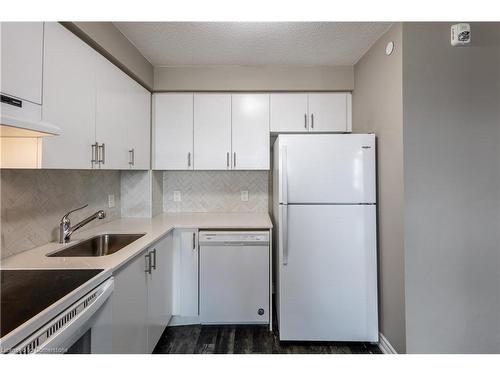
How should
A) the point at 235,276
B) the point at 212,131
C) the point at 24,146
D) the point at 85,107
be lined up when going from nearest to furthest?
the point at 24,146 → the point at 85,107 → the point at 235,276 → the point at 212,131

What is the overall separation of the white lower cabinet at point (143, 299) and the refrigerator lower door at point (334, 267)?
92 cm

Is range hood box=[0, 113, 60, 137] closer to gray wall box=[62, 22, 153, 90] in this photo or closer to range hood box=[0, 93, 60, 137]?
range hood box=[0, 93, 60, 137]

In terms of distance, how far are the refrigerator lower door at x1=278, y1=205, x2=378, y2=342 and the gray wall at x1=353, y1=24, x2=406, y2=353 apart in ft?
0.26

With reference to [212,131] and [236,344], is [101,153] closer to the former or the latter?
[212,131]

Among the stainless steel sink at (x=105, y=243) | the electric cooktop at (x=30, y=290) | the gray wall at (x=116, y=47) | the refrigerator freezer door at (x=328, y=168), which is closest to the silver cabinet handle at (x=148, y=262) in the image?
the stainless steel sink at (x=105, y=243)

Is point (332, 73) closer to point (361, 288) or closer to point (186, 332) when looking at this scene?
point (361, 288)

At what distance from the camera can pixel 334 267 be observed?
188 centimetres

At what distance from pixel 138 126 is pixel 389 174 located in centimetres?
208

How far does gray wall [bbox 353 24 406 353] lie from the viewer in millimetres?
1628

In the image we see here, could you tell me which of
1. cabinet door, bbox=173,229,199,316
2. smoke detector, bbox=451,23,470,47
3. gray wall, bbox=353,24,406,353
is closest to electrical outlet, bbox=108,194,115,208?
cabinet door, bbox=173,229,199,316

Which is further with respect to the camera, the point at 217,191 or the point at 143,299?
the point at 217,191

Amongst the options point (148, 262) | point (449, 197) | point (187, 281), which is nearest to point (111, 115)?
point (148, 262)

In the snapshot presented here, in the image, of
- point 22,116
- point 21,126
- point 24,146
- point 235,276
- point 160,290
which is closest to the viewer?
point 21,126

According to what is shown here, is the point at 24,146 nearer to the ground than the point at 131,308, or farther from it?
farther from it
